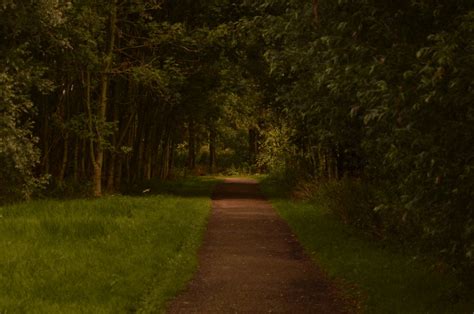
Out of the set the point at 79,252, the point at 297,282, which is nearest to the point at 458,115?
the point at 297,282

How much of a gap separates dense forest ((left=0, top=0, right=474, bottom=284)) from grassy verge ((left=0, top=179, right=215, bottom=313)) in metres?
2.57

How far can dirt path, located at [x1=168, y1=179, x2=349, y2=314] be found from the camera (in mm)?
7887

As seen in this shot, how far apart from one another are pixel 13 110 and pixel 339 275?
30.0ft

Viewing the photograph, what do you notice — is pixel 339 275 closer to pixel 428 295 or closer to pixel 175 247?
pixel 428 295

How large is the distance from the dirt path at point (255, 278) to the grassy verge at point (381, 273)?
13.1 inches

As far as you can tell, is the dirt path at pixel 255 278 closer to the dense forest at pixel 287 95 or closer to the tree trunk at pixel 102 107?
the dense forest at pixel 287 95

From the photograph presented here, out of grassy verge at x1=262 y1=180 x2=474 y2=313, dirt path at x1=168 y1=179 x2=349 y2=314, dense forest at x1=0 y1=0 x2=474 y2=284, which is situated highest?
dense forest at x1=0 y1=0 x2=474 y2=284

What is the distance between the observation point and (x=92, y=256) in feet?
33.4

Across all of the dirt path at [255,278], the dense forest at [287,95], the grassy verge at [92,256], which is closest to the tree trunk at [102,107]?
the dense forest at [287,95]

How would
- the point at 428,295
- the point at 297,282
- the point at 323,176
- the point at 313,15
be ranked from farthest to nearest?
the point at 323,176, the point at 297,282, the point at 428,295, the point at 313,15

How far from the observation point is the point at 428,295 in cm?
789

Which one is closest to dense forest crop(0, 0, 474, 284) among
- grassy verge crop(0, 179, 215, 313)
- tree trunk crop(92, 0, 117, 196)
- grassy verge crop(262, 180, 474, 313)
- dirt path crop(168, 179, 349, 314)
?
tree trunk crop(92, 0, 117, 196)

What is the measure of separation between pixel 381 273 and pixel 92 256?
4662 mm

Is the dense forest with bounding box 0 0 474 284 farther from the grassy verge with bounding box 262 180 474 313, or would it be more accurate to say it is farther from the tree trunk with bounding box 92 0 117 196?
the grassy verge with bounding box 262 180 474 313
